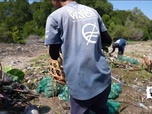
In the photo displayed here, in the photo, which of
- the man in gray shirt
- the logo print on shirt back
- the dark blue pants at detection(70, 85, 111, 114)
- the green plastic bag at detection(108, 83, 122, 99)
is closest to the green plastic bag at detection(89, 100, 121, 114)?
the green plastic bag at detection(108, 83, 122, 99)

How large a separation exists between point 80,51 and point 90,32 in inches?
6.1

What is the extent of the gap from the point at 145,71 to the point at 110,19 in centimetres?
3810

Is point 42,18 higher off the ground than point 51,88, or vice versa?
point 51,88

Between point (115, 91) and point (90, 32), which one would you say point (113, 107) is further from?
point (90, 32)

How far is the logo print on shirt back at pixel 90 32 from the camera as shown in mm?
1928

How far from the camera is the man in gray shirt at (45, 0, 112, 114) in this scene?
6.28 ft

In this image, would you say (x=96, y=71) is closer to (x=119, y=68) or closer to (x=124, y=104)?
(x=124, y=104)

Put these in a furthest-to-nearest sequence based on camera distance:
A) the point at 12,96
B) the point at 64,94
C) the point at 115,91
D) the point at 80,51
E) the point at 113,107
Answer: the point at 115,91 < the point at 64,94 < the point at 113,107 < the point at 12,96 < the point at 80,51

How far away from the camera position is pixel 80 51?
1.92 m

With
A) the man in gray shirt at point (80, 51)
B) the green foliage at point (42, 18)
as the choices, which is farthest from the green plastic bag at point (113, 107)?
the green foliage at point (42, 18)

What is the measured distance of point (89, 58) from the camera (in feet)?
6.25

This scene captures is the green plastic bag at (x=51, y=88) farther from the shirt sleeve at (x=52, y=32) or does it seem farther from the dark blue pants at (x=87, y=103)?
the shirt sleeve at (x=52, y=32)

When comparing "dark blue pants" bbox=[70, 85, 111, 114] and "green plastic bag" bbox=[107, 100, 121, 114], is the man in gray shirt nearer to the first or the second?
"dark blue pants" bbox=[70, 85, 111, 114]

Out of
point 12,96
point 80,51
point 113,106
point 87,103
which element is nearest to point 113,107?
point 113,106
